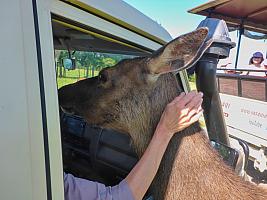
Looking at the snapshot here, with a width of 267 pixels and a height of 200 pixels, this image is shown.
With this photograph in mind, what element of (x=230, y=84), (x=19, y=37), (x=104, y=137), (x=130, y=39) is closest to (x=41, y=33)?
(x=19, y=37)

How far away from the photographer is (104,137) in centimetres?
279

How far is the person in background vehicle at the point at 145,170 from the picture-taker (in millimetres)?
1587

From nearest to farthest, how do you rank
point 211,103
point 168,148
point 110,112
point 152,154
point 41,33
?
point 41,33 < point 152,154 < point 168,148 < point 110,112 < point 211,103

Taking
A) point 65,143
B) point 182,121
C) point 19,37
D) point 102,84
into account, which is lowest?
point 65,143

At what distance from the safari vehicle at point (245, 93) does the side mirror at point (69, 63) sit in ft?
14.1

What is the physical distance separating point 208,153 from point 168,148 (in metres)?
0.24

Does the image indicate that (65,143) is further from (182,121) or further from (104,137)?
(182,121)

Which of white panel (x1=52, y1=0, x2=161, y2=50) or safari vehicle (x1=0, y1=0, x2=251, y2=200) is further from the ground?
white panel (x1=52, y1=0, x2=161, y2=50)

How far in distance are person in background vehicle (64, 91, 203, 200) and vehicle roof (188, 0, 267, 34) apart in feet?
19.2

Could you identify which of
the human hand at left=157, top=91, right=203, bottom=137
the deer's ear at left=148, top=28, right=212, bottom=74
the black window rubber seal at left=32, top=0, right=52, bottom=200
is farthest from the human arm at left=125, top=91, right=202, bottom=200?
the black window rubber seal at left=32, top=0, right=52, bottom=200

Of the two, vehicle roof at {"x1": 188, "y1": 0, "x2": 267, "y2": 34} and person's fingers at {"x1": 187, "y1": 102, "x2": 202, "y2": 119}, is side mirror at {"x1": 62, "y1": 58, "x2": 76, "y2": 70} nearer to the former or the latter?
person's fingers at {"x1": 187, "y1": 102, "x2": 202, "y2": 119}

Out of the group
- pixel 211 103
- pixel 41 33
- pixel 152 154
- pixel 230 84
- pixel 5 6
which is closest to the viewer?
pixel 5 6

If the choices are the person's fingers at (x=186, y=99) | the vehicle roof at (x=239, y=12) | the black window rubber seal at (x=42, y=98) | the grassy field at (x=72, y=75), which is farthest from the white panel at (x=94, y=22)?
the vehicle roof at (x=239, y=12)

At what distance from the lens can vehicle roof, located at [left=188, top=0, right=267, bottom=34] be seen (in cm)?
749
